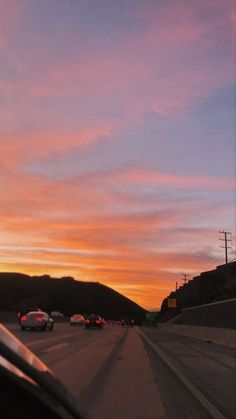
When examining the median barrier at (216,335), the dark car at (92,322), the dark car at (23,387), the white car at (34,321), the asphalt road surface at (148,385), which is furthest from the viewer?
the dark car at (92,322)

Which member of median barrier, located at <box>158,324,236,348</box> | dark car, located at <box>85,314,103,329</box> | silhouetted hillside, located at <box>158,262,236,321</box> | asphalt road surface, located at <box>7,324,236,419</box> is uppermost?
silhouetted hillside, located at <box>158,262,236,321</box>

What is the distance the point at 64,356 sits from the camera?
20938 mm

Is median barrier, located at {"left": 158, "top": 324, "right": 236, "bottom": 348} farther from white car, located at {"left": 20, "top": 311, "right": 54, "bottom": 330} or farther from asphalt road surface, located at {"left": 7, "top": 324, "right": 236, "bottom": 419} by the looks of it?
asphalt road surface, located at {"left": 7, "top": 324, "right": 236, "bottom": 419}

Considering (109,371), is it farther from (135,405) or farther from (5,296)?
(5,296)

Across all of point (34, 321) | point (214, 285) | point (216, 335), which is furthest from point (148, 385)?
point (214, 285)

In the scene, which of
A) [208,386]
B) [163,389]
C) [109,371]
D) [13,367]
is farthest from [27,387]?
[109,371]

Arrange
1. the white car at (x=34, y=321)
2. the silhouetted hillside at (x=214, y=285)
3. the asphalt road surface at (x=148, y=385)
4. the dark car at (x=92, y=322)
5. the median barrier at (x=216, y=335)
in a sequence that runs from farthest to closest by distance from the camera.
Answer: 1. the silhouetted hillside at (x=214, y=285)
2. the dark car at (x=92, y=322)
3. the white car at (x=34, y=321)
4. the median barrier at (x=216, y=335)
5. the asphalt road surface at (x=148, y=385)

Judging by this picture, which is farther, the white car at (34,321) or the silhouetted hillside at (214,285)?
the silhouetted hillside at (214,285)

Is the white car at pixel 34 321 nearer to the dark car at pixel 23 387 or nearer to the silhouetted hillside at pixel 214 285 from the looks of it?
the dark car at pixel 23 387

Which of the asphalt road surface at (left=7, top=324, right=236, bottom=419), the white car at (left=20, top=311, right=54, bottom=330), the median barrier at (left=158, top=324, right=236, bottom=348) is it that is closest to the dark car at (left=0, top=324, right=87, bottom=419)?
the asphalt road surface at (left=7, top=324, right=236, bottom=419)

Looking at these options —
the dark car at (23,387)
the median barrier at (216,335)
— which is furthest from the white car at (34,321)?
the dark car at (23,387)

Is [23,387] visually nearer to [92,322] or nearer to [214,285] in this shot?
[92,322]

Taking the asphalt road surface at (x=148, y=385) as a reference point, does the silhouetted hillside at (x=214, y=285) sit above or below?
above

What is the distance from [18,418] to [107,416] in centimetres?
786
